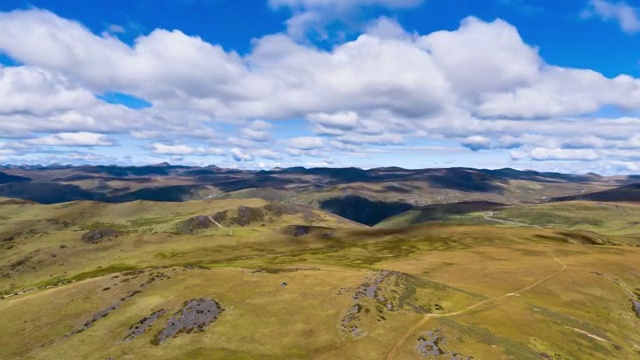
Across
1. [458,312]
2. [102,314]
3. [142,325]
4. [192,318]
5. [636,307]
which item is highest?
[458,312]

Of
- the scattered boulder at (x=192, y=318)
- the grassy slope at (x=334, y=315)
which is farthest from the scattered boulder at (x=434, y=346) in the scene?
the scattered boulder at (x=192, y=318)

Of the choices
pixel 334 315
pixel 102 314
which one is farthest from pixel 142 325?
pixel 334 315

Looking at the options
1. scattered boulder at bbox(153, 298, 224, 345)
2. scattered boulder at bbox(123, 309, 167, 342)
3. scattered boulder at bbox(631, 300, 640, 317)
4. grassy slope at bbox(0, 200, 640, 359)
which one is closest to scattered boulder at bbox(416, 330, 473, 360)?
grassy slope at bbox(0, 200, 640, 359)

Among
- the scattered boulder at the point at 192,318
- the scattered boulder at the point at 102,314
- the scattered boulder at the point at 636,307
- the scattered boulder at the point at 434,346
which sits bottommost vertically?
the scattered boulder at the point at 636,307

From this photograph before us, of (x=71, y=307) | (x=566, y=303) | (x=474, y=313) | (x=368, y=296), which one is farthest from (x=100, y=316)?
(x=566, y=303)

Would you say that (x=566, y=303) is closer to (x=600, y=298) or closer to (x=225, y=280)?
(x=600, y=298)

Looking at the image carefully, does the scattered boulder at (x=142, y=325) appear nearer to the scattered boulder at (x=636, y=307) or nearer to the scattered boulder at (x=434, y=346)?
the scattered boulder at (x=434, y=346)

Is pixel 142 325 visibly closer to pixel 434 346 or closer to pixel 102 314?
pixel 102 314

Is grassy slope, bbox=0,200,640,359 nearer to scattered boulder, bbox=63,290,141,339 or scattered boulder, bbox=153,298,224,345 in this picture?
scattered boulder, bbox=63,290,141,339

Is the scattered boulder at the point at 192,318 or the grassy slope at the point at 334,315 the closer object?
the grassy slope at the point at 334,315
